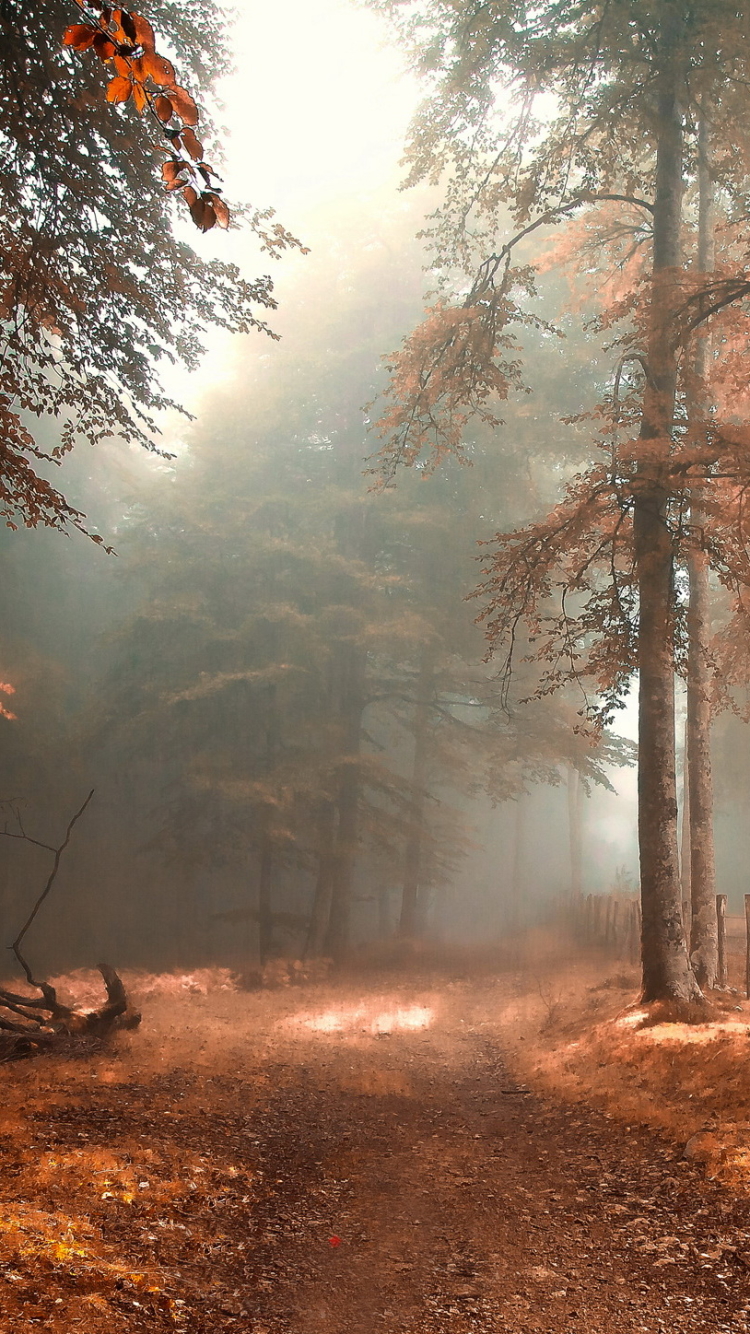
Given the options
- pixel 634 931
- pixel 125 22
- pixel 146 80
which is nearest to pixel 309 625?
pixel 634 931

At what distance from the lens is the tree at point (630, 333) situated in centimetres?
883

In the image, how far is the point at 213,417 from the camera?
18250 millimetres

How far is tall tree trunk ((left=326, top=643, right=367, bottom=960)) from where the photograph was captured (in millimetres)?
17719

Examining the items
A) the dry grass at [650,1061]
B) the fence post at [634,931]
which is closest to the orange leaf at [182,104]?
the dry grass at [650,1061]

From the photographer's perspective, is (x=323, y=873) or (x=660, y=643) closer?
(x=660, y=643)

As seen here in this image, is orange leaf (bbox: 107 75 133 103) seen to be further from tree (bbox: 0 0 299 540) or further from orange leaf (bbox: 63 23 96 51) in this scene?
tree (bbox: 0 0 299 540)

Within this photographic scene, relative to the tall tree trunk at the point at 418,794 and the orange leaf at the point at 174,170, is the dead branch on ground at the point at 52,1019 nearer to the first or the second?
the orange leaf at the point at 174,170

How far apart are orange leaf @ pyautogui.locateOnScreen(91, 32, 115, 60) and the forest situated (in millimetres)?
38

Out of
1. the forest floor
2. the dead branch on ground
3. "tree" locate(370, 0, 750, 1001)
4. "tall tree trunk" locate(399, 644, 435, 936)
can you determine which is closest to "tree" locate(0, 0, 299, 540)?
"tree" locate(370, 0, 750, 1001)

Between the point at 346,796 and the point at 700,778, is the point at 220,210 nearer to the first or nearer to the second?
the point at 700,778

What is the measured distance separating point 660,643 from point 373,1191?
646 cm

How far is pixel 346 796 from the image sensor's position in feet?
58.5

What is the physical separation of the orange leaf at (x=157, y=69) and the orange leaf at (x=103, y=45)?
0.32 feet

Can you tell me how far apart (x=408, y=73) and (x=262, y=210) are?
507 centimetres
